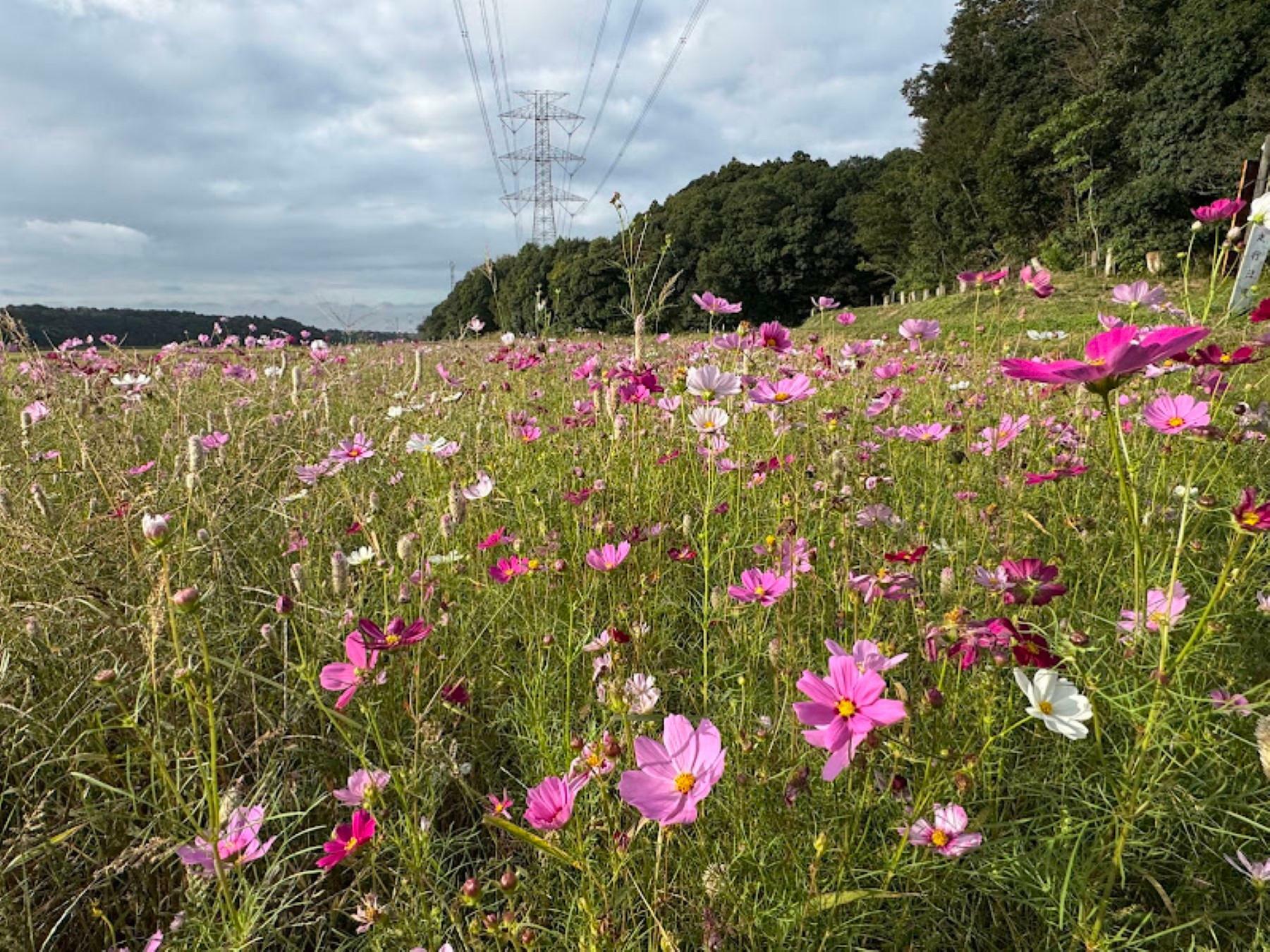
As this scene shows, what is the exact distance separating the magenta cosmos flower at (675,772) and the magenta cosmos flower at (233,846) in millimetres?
431

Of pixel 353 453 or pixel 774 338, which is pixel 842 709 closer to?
pixel 774 338

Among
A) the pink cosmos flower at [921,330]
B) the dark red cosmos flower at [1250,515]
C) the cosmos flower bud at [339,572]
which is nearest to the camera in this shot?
the dark red cosmos flower at [1250,515]

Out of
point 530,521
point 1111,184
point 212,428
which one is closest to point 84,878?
point 530,521

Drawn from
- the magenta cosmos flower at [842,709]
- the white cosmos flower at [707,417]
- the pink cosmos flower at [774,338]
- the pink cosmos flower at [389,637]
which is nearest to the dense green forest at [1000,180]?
the pink cosmos flower at [774,338]

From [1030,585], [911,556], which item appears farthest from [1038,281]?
[1030,585]

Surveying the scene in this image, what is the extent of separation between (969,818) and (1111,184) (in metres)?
22.8

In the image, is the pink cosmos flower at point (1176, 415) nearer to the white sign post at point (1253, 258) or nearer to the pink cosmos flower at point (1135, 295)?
the white sign post at point (1253, 258)

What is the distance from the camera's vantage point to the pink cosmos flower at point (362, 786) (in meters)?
0.81

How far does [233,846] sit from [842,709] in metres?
0.68

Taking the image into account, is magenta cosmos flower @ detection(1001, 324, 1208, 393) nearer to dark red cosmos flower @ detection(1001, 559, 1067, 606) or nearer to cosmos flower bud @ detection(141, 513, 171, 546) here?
dark red cosmos flower @ detection(1001, 559, 1067, 606)

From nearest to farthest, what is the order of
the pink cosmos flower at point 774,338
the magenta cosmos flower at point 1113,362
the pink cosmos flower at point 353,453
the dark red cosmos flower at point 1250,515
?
the magenta cosmos flower at point 1113,362 < the dark red cosmos flower at point 1250,515 < the pink cosmos flower at point 353,453 < the pink cosmos flower at point 774,338

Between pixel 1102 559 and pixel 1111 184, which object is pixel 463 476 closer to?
pixel 1102 559

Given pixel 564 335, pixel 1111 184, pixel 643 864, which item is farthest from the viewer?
pixel 1111 184

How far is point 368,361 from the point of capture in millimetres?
5719
